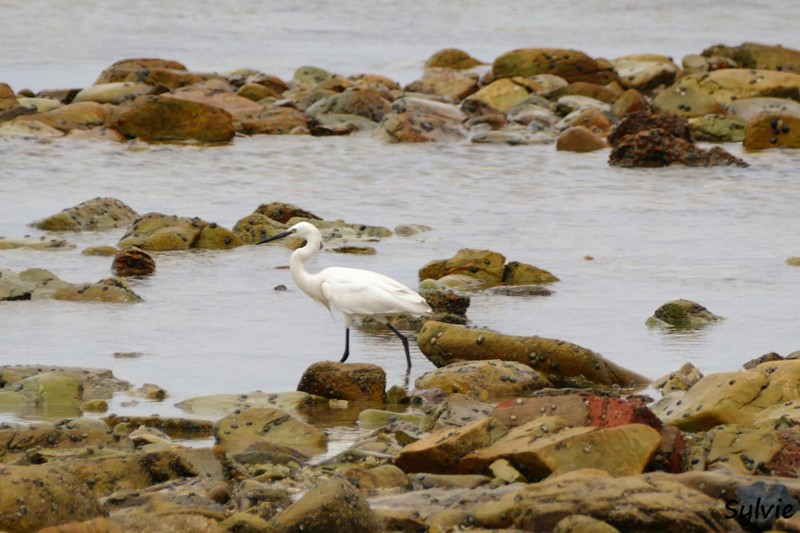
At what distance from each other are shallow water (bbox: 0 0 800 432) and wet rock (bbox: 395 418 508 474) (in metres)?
2.16

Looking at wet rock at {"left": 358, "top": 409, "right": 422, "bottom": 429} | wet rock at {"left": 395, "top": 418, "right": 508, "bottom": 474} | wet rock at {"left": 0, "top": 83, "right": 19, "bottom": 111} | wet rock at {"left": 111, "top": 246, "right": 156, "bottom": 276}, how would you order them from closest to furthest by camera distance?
wet rock at {"left": 395, "top": 418, "right": 508, "bottom": 474} < wet rock at {"left": 358, "top": 409, "right": 422, "bottom": 429} < wet rock at {"left": 111, "top": 246, "right": 156, "bottom": 276} < wet rock at {"left": 0, "top": 83, "right": 19, "bottom": 111}

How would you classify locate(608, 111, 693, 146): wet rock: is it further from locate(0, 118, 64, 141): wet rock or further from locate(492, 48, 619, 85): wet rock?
locate(0, 118, 64, 141): wet rock

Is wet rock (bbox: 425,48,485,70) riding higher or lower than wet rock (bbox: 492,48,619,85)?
lower

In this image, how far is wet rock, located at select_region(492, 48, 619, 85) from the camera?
94.0 ft

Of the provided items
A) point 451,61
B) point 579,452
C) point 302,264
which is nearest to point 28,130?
point 302,264

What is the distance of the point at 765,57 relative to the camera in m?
30.5

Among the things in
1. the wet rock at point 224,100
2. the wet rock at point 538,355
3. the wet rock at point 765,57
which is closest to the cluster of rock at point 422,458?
the wet rock at point 538,355

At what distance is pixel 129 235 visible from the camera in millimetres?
14719

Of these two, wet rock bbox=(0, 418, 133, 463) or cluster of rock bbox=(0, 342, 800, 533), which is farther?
wet rock bbox=(0, 418, 133, 463)

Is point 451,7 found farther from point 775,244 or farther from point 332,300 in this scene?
point 332,300

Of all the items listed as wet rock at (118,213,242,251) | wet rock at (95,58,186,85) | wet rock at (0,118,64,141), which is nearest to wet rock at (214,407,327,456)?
wet rock at (118,213,242,251)

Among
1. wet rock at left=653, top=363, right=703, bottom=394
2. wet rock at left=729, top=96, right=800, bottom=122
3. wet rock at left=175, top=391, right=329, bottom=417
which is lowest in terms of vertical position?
wet rock at left=175, top=391, right=329, bottom=417

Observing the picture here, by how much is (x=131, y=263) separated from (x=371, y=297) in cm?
370

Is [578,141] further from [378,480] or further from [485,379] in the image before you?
[378,480]
